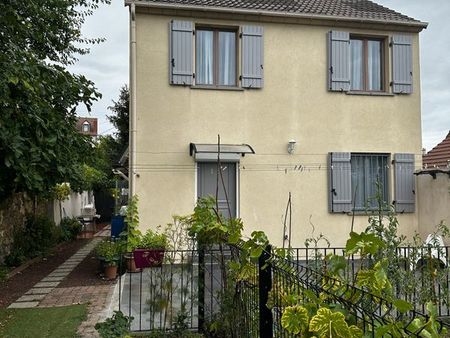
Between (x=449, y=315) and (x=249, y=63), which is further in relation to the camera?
(x=249, y=63)

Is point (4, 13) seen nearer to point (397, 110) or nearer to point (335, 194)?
point (335, 194)

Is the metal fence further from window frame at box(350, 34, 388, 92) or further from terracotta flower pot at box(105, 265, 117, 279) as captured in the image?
window frame at box(350, 34, 388, 92)

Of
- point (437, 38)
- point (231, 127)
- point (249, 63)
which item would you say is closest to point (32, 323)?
point (231, 127)

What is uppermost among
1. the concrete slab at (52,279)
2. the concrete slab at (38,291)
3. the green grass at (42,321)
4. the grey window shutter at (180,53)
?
the grey window shutter at (180,53)

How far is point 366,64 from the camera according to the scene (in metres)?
11.9

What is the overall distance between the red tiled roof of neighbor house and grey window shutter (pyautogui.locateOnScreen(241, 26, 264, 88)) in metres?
6.12

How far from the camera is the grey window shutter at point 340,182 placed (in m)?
11.2

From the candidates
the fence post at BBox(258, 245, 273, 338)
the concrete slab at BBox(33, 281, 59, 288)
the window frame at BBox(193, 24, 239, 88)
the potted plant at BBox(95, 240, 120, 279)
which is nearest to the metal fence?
the fence post at BBox(258, 245, 273, 338)

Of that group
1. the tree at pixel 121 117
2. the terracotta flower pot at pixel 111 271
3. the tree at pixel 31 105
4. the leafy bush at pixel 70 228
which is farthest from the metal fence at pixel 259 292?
the tree at pixel 121 117

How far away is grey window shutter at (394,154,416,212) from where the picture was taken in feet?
37.6

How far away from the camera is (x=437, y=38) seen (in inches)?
511

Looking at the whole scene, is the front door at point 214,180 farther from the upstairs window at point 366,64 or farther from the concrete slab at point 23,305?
the concrete slab at point 23,305

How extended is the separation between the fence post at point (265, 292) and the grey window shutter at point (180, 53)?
758cm

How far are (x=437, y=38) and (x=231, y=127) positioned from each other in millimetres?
7311
